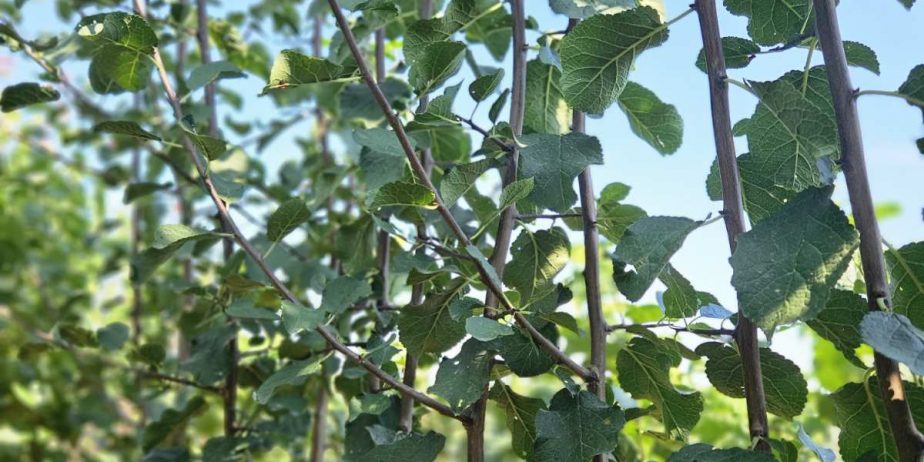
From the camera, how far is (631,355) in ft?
2.34

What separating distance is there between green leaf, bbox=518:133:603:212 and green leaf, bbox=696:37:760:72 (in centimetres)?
10

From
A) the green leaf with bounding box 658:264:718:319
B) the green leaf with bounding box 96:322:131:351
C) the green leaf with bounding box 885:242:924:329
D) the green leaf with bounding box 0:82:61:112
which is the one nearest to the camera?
the green leaf with bounding box 885:242:924:329

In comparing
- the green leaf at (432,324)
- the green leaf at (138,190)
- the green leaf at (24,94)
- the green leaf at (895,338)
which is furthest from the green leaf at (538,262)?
the green leaf at (138,190)

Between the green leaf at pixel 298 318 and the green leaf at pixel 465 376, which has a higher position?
the green leaf at pixel 298 318

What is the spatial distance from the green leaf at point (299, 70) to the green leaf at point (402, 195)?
0.32 ft

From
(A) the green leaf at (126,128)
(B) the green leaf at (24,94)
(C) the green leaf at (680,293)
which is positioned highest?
(B) the green leaf at (24,94)

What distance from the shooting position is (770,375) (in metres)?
0.66

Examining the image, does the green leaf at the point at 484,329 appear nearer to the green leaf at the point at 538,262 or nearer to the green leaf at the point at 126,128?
the green leaf at the point at 538,262

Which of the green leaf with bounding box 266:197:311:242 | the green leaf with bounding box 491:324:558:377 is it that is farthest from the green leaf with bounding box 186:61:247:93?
the green leaf with bounding box 491:324:558:377

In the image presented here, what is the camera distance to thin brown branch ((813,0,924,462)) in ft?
1.69

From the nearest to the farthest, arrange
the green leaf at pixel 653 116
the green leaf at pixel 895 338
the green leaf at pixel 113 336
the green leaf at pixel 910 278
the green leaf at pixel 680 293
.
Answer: the green leaf at pixel 895 338, the green leaf at pixel 910 278, the green leaf at pixel 680 293, the green leaf at pixel 653 116, the green leaf at pixel 113 336

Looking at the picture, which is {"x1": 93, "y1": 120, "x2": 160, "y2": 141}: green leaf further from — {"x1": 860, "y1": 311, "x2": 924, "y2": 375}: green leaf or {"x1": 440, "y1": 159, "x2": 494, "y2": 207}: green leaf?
{"x1": 860, "y1": 311, "x2": 924, "y2": 375}: green leaf

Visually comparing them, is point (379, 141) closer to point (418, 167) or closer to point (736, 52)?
point (418, 167)

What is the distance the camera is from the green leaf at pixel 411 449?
27.7 inches
